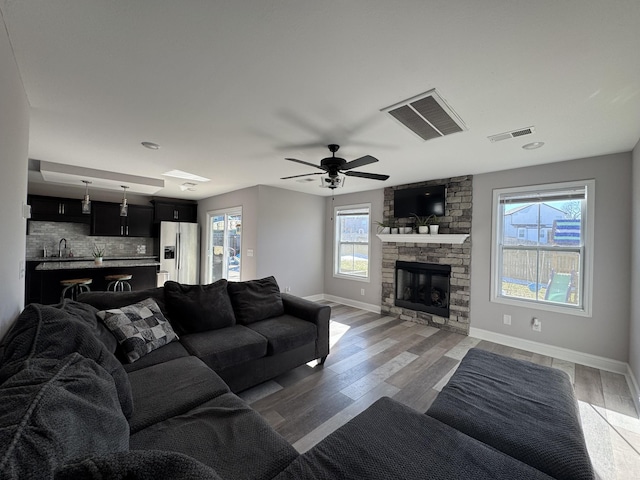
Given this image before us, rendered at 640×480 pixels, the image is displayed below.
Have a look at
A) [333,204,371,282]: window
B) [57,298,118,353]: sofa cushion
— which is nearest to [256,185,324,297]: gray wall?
[333,204,371,282]: window

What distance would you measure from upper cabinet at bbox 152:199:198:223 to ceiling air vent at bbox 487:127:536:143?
6.95 m

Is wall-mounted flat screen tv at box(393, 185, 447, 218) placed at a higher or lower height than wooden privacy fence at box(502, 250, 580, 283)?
higher

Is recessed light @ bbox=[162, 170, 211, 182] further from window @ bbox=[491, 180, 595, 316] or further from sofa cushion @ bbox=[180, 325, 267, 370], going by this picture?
window @ bbox=[491, 180, 595, 316]

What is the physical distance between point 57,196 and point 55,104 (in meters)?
5.01

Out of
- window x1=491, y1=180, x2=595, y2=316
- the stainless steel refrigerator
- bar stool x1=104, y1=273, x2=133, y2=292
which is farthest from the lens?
the stainless steel refrigerator

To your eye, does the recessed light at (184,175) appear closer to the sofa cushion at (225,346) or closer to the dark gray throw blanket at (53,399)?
the sofa cushion at (225,346)

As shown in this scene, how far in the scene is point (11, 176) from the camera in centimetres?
166

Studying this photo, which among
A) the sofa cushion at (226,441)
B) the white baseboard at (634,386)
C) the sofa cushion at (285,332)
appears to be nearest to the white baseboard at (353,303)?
the sofa cushion at (285,332)

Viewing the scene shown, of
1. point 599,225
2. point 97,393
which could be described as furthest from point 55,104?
point 599,225

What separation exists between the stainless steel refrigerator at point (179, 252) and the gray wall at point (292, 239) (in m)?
2.72

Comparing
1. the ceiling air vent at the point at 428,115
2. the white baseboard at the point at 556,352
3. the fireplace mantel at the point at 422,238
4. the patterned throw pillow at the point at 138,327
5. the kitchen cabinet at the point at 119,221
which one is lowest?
the white baseboard at the point at 556,352

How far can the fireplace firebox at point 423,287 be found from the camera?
14.6 ft

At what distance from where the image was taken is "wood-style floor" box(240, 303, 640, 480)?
6.51 ft

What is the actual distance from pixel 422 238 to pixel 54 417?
15.0ft
